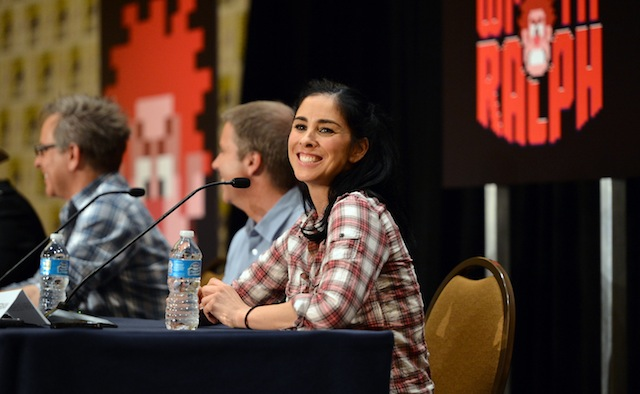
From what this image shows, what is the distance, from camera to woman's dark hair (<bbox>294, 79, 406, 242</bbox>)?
6.55 ft

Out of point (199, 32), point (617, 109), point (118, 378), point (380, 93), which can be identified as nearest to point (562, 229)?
point (617, 109)

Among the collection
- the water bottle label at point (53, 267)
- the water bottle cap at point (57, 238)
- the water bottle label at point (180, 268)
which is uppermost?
the water bottle cap at point (57, 238)

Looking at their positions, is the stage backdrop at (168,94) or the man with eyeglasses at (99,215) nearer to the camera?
the man with eyeglasses at (99,215)

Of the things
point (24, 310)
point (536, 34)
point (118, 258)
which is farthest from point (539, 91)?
point (24, 310)

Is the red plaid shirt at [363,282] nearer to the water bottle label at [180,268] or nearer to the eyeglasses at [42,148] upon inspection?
the water bottle label at [180,268]

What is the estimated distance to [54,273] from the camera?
2.62m

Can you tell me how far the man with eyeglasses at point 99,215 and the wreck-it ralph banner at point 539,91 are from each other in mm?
1080

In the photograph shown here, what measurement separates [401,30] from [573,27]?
1021mm

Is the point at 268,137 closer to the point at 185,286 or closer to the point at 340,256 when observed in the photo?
the point at 185,286

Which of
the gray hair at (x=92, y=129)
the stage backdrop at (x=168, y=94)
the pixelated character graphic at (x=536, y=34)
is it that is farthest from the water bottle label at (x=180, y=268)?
the stage backdrop at (x=168, y=94)

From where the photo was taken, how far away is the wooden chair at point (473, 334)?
2014 mm

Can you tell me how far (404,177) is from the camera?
3.84 metres

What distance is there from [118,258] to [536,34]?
1538 mm

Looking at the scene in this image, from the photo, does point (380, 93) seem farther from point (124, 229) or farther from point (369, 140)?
point (369, 140)
